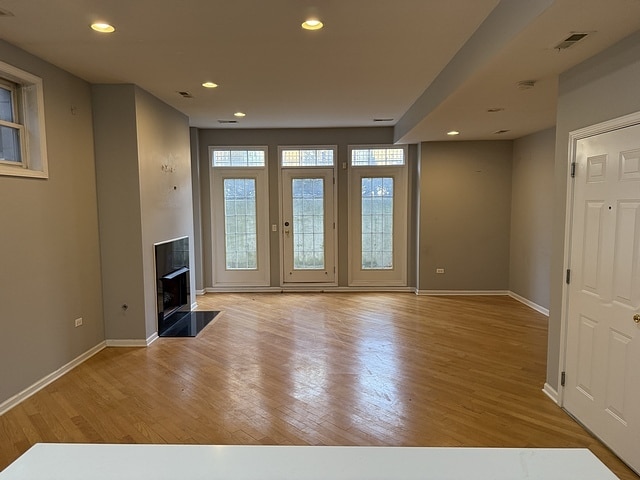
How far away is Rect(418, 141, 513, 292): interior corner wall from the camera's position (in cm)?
646

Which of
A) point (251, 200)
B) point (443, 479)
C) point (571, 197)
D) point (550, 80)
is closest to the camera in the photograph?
point (443, 479)

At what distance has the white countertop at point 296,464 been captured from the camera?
0.85 m

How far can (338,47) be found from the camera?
10.3 ft

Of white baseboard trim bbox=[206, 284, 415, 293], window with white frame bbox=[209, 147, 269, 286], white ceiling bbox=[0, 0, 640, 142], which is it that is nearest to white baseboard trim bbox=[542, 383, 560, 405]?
white ceiling bbox=[0, 0, 640, 142]

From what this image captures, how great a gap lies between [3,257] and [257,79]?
2584 millimetres

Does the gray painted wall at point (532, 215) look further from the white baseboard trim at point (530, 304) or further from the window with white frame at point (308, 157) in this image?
the window with white frame at point (308, 157)

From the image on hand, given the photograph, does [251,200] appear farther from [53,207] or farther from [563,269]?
[563,269]

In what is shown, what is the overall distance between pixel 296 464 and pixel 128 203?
12.7ft

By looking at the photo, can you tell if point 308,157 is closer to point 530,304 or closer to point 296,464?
point 530,304

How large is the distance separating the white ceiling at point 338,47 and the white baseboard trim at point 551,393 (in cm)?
238

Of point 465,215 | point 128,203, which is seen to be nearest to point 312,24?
point 128,203

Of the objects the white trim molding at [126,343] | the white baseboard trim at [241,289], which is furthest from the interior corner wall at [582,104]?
the white baseboard trim at [241,289]

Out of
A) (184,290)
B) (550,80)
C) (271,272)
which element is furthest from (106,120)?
(550,80)

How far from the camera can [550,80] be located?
10.4 feet
